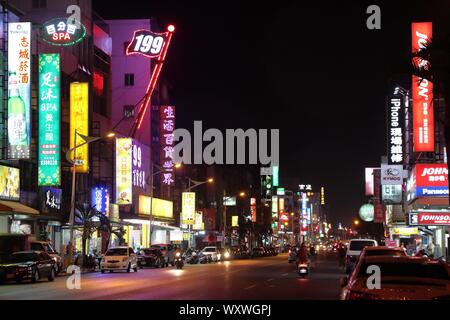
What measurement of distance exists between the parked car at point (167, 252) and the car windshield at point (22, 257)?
22.6 m

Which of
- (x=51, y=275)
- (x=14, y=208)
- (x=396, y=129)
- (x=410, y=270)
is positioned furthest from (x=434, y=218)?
(x=410, y=270)

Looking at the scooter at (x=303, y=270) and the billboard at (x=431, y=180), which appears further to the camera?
the billboard at (x=431, y=180)

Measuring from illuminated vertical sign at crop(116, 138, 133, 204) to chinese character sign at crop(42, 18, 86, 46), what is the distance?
13.9m

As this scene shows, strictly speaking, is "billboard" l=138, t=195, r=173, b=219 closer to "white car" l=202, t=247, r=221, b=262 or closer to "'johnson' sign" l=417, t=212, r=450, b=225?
"white car" l=202, t=247, r=221, b=262

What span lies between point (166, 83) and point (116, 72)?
10.8m

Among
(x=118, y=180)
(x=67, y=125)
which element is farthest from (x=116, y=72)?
(x=67, y=125)

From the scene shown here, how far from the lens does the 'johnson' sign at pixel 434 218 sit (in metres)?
45.5

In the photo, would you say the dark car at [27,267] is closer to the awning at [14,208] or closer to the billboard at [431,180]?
the awning at [14,208]

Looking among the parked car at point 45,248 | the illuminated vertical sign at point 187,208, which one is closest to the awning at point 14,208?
the parked car at point 45,248

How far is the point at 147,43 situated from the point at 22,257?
46025 millimetres
